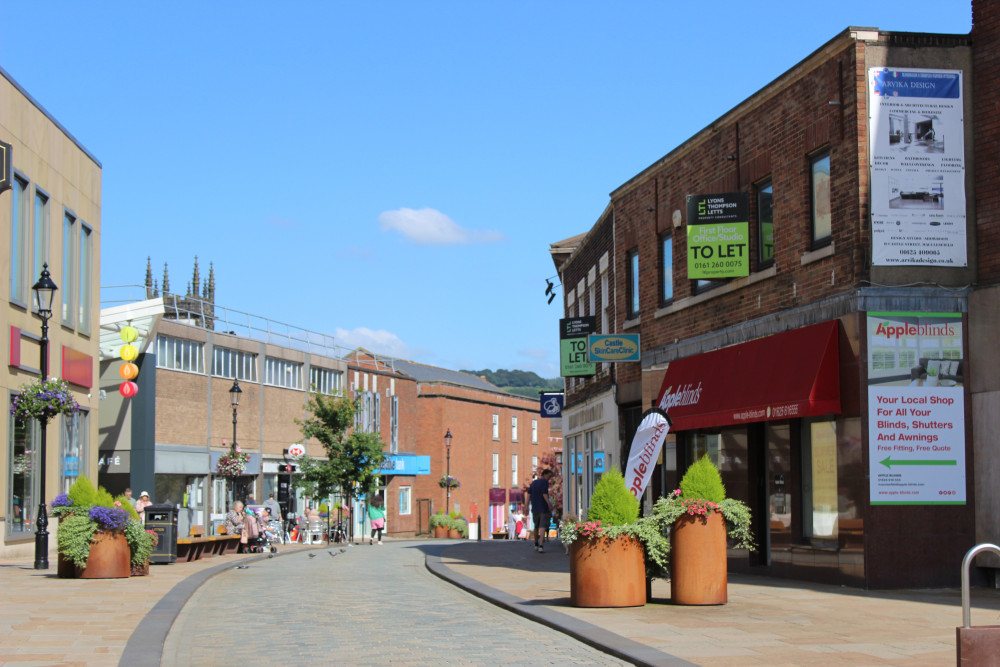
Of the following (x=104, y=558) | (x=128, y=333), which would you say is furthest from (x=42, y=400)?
(x=128, y=333)

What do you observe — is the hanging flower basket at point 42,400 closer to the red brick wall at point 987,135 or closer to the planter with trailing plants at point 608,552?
the planter with trailing plants at point 608,552

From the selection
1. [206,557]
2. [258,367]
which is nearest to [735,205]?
[206,557]

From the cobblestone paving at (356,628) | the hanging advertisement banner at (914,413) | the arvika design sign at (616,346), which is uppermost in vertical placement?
the arvika design sign at (616,346)

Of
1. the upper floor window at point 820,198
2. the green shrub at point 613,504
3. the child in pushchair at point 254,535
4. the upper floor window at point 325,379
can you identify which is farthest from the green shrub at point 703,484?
the upper floor window at point 325,379

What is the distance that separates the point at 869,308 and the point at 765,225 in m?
4.06

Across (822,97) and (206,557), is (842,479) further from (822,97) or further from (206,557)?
(206,557)

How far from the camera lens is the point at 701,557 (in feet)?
45.9

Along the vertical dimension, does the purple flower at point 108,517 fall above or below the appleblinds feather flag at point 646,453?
below

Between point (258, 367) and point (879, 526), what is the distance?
44163 mm

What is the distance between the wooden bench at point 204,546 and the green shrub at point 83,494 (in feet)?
22.6

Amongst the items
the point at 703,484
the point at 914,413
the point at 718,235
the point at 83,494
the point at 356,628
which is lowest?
the point at 356,628

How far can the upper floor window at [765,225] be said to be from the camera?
1995cm

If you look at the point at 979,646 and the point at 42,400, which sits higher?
the point at 42,400

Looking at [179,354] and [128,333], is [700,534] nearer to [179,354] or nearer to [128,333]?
[128,333]
